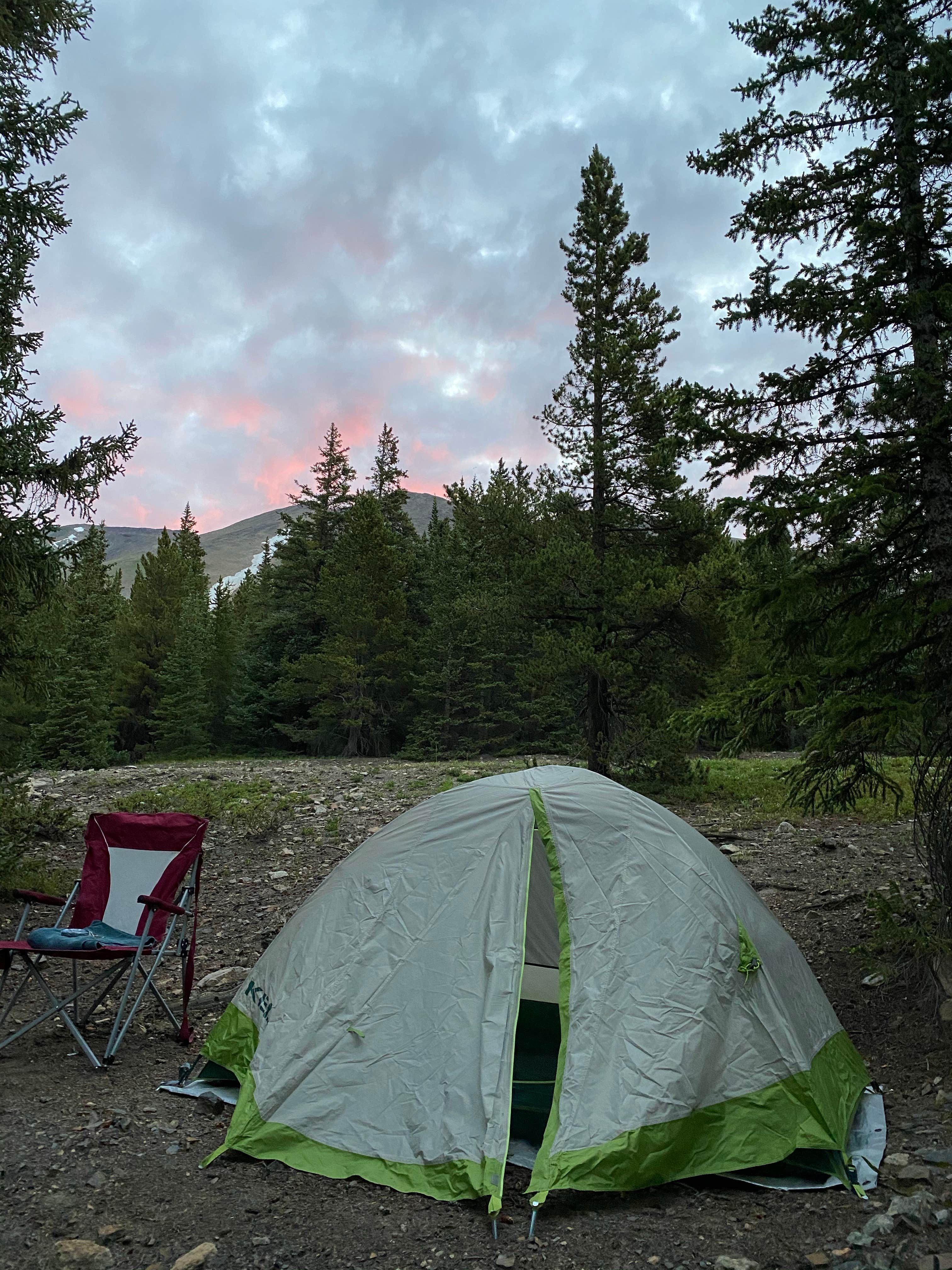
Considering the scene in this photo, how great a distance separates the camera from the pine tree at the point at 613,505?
42.8 ft

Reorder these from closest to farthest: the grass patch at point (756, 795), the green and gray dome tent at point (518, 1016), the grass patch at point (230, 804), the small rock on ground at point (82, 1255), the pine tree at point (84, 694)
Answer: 1. the small rock on ground at point (82, 1255)
2. the green and gray dome tent at point (518, 1016)
3. the grass patch at point (230, 804)
4. the grass patch at point (756, 795)
5. the pine tree at point (84, 694)

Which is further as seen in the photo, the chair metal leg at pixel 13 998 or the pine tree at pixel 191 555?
the pine tree at pixel 191 555

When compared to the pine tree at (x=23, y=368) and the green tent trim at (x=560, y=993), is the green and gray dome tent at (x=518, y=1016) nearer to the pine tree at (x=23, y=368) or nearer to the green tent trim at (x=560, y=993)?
the green tent trim at (x=560, y=993)

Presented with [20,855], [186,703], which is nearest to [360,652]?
[186,703]

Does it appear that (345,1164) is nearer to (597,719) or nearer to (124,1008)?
(124,1008)

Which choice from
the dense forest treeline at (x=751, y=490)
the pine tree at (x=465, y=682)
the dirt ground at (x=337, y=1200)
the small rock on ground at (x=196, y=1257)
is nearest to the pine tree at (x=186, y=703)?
the pine tree at (x=465, y=682)

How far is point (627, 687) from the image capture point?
13609 mm

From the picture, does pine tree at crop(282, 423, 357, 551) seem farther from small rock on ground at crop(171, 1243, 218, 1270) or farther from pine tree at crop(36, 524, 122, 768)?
small rock on ground at crop(171, 1243, 218, 1270)

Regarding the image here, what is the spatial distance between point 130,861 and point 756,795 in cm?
1055

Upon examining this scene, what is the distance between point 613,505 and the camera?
1377cm

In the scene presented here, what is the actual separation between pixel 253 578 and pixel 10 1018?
162 ft

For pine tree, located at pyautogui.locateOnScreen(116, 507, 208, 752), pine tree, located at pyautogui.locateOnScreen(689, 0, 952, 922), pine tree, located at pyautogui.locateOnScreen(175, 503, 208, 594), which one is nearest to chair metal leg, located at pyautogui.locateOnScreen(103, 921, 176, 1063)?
pine tree, located at pyautogui.locateOnScreen(689, 0, 952, 922)

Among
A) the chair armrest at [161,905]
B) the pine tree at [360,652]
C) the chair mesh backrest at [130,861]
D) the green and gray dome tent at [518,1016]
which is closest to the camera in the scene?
the green and gray dome tent at [518,1016]

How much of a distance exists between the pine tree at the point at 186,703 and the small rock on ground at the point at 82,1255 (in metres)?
31.8
